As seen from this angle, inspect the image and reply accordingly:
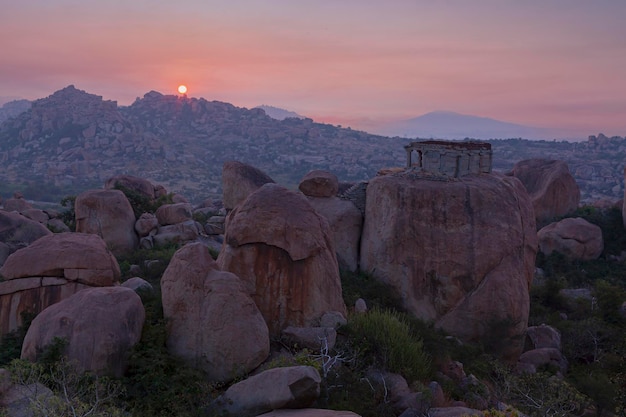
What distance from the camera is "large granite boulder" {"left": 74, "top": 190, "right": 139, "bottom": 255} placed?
66.4 feet

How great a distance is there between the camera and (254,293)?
10.8 m

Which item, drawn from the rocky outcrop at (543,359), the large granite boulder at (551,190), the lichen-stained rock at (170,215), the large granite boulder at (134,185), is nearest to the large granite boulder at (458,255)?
the rocky outcrop at (543,359)

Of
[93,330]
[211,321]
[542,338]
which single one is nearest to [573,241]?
[542,338]

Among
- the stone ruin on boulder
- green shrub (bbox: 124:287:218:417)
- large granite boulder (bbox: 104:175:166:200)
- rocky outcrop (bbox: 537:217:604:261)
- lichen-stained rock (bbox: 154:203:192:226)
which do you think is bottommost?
rocky outcrop (bbox: 537:217:604:261)

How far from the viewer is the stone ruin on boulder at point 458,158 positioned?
1727cm

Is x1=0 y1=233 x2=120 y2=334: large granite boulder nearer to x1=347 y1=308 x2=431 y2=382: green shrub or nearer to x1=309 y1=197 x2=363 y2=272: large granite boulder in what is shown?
x1=347 y1=308 x2=431 y2=382: green shrub

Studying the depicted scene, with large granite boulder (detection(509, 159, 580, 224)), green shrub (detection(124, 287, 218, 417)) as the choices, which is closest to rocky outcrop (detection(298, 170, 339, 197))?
green shrub (detection(124, 287, 218, 417))

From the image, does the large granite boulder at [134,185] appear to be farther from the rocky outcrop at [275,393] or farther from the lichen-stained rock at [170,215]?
the rocky outcrop at [275,393]

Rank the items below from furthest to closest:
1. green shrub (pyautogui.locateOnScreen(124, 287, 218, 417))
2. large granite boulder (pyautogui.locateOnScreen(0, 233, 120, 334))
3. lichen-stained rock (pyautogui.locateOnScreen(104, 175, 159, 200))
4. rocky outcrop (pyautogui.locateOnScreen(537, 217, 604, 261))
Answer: rocky outcrop (pyautogui.locateOnScreen(537, 217, 604, 261)), lichen-stained rock (pyautogui.locateOnScreen(104, 175, 159, 200)), large granite boulder (pyautogui.locateOnScreen(0, 233, 120, 334)), green shrub (pyautogui.locateOnScreen(124, 287, 218, 417))

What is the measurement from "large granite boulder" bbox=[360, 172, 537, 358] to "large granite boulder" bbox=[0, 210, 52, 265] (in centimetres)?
1215

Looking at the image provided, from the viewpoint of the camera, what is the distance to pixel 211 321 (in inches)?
361

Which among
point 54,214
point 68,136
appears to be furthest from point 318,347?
point 68,136

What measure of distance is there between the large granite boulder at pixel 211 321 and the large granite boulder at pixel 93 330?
72 cm

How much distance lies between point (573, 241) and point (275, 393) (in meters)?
25.5
